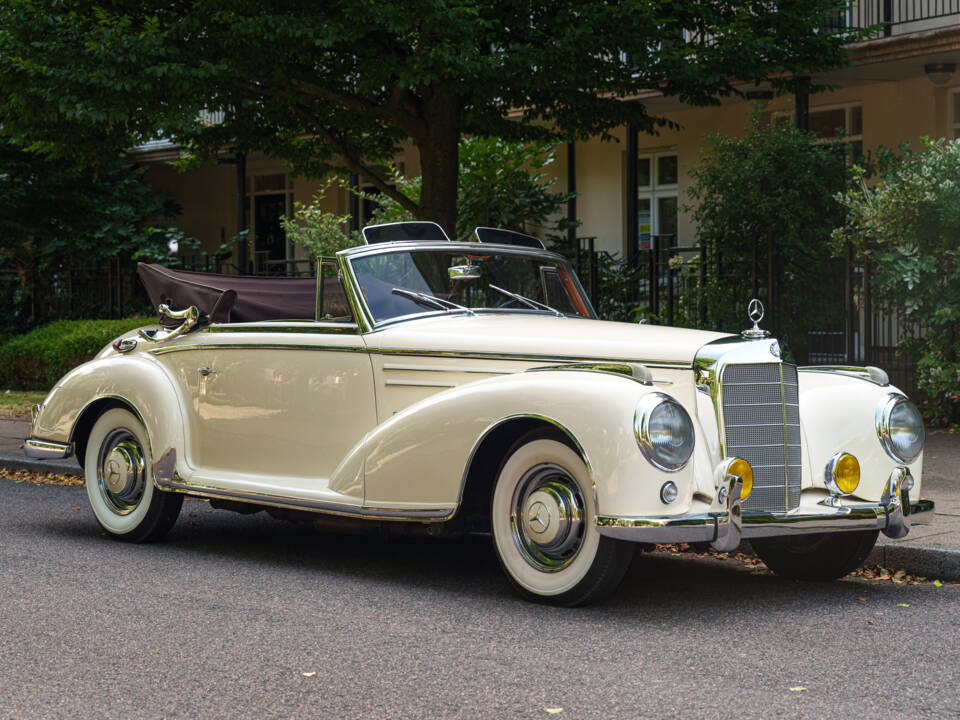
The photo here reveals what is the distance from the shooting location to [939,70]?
16375 millimetres

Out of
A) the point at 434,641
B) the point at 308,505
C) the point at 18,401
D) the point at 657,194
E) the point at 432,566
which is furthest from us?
the point at 657,194

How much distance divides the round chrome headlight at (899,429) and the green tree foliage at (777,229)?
6.42 metres

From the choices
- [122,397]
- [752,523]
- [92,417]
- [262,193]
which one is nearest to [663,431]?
[752,523]

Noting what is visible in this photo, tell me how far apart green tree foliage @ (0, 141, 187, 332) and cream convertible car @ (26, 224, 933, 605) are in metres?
15.1

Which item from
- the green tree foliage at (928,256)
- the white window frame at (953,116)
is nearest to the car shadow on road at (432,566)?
the green tree foliage at (928,256)

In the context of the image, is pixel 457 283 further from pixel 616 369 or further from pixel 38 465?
pixel 38 465

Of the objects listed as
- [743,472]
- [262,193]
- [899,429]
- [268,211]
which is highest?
[262,193]

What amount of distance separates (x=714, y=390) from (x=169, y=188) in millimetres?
26000

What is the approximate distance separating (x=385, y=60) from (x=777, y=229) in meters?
4.50

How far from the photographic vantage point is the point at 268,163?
28.7 meters

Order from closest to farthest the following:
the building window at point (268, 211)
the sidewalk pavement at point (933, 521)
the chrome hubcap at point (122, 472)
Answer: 1. the sidewalk pavement at point (933, 521)
2. the chrome hubcap at point (122, 472)
3. the building window at point (268, 211)

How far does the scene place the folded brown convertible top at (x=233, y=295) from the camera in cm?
778

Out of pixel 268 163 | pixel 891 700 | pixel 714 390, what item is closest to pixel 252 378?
pixel 714 390

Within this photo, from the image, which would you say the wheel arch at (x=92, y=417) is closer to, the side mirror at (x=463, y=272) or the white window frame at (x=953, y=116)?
the side mirror at (x=463, y=272)
